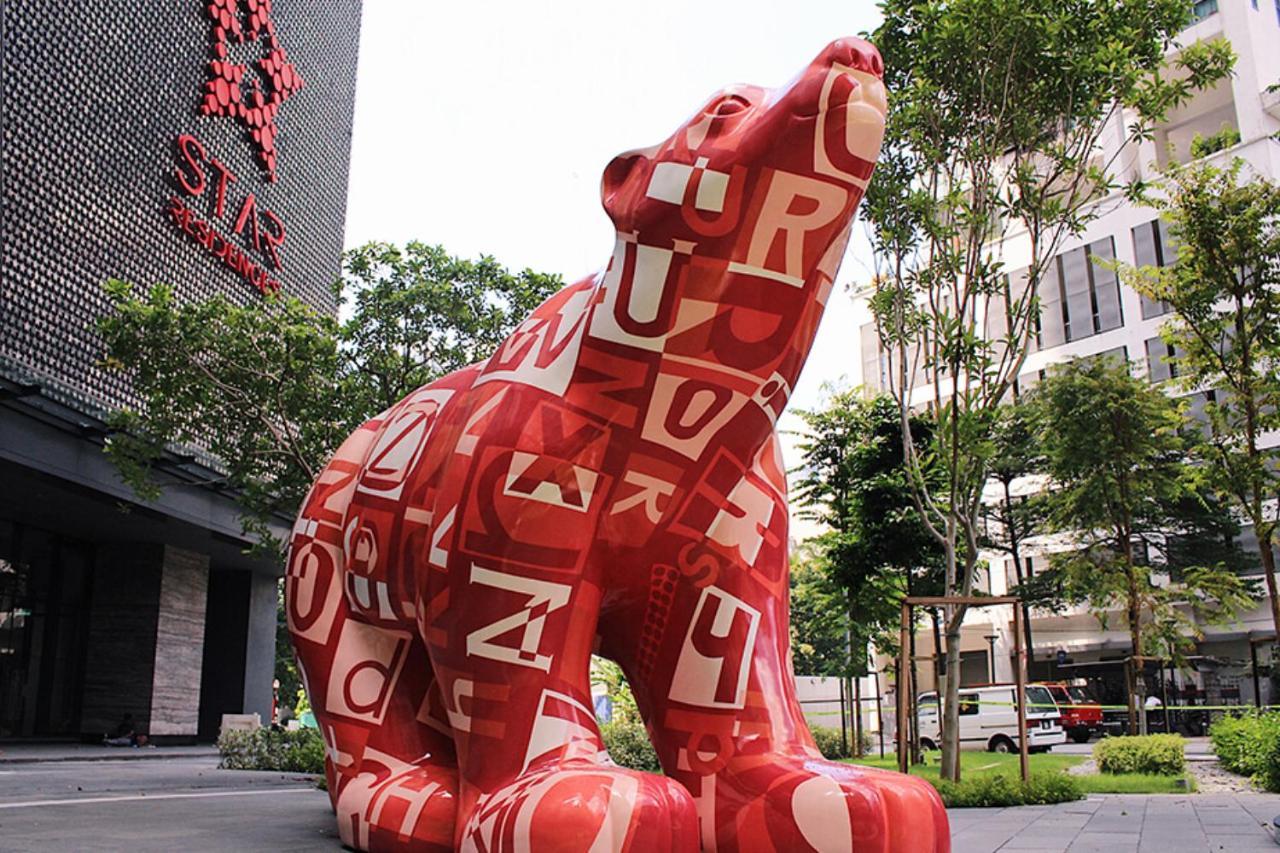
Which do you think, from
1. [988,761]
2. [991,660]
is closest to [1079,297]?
[991,660]

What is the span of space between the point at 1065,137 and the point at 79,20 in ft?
42.6

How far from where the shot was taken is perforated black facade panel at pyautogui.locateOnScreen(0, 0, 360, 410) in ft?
45.3

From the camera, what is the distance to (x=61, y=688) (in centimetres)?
2009

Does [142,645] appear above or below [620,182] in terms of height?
below

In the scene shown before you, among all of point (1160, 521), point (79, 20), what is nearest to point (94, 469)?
point (79, 20)

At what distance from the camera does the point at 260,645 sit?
23.4 metres

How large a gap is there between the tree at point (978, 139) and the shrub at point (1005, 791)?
17.7 inches

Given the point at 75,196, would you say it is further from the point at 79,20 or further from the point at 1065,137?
the point at 1065,137

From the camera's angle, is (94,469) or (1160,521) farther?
(1160,521)

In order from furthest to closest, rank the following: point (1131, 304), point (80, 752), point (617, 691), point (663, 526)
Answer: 1. point (1131, 304)
2. point (617, 691)
3. point (80, 752)
4. point (663, 526)

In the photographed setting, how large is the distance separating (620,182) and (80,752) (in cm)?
1704

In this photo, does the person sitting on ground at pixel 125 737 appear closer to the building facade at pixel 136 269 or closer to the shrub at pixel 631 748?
the building facade at pixel 136 269

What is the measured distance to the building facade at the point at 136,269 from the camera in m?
14.1

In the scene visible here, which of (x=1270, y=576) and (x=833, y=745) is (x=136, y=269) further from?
(x=1270, y=576)
